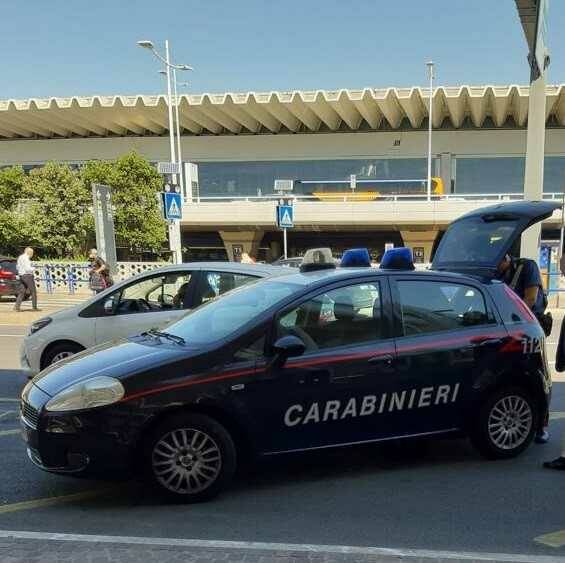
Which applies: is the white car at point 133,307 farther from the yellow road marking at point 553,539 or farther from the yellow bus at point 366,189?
the yellow bus at point 366,189

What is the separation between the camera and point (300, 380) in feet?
12.6

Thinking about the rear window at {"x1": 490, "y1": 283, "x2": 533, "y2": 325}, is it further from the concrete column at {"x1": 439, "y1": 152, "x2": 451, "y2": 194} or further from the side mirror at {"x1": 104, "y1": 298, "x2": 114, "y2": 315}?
the concrete column at {"x1": 439, "y1": 152, "x2": 451, "y2": 194}

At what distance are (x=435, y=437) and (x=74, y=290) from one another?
62.6ft

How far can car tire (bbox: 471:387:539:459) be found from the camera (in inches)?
173

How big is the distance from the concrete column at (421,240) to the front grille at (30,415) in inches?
1265

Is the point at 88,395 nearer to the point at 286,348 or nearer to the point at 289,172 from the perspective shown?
the point at 286,348

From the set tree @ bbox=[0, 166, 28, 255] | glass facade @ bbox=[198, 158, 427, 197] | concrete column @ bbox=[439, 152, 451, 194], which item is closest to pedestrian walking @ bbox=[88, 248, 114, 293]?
tree @ bbox=[0, 166, 28, 255]

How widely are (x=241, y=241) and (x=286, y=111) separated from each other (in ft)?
30.7

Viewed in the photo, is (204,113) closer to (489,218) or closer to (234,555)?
(489,218)

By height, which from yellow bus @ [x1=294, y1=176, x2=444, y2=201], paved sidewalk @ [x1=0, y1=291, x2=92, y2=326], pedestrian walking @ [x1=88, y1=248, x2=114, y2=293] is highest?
yellow bus @ [x1=294, y1=176, x2=444, y2=201]

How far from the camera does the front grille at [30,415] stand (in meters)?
3.66

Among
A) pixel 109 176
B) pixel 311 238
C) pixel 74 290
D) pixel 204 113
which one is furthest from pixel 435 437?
pixel 204 113

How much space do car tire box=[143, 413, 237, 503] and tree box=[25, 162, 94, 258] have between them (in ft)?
79.5

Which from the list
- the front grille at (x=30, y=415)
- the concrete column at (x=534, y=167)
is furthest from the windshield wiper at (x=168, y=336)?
the concrete column at (x=534, y=167)
